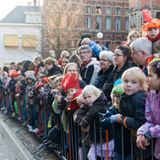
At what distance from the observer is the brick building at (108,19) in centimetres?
6456

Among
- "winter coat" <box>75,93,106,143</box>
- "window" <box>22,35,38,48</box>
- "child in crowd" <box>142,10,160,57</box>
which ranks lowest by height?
"window" <box>22,35,38,48</box>

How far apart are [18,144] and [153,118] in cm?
605

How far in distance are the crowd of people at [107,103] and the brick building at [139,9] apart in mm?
42797

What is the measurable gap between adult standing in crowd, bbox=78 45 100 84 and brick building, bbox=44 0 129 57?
183 ft

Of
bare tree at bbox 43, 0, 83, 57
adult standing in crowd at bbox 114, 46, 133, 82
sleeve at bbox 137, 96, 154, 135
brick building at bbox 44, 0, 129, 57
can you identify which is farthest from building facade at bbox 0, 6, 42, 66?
sleeve at bbox 137, 96, 154, 135

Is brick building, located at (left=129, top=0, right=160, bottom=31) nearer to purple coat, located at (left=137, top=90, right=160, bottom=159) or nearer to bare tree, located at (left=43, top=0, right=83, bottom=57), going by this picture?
bare tree, located at (left=43, top=0, right=83, bottom=57)

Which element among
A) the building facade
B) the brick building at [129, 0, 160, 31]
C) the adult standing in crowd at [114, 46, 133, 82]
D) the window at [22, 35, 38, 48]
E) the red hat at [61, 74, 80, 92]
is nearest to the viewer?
the adult standing in crowd at [114, 46, 133, 82]

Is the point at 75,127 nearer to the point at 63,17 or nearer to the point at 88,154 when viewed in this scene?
the point at 88,154

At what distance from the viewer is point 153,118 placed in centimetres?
479

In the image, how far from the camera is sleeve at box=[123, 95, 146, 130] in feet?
16.4

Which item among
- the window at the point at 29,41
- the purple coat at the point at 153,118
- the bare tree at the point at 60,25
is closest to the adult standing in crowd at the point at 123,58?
the purple coat at the point at 153,118

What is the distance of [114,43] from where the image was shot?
6506 cm

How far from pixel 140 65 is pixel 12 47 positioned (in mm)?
57149

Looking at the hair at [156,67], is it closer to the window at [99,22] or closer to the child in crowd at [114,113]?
the child in crowd at [114,113]
